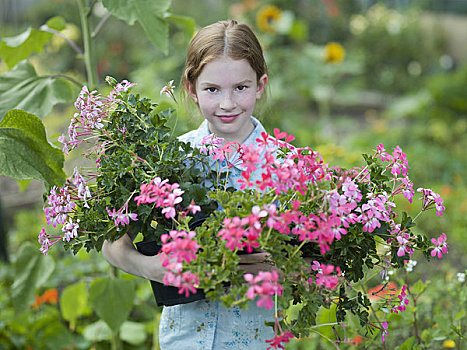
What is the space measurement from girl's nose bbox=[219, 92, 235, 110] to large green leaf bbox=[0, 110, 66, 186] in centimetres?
44

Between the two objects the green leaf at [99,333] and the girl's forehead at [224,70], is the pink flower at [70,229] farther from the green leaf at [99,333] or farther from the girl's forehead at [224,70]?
the green leaf at [99,333]

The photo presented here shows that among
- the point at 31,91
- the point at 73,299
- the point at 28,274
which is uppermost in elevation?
the point at 31,91

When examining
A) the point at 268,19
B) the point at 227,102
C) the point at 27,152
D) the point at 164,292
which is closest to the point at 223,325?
the point at 164,292

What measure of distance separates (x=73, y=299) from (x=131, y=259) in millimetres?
1114

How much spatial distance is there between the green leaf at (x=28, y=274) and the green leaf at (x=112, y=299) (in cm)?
21

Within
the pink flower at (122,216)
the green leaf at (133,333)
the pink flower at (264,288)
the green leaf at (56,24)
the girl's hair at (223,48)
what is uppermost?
the green leaf at (56,24)

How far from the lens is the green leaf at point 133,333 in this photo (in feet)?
7.82

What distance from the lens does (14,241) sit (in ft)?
11.9

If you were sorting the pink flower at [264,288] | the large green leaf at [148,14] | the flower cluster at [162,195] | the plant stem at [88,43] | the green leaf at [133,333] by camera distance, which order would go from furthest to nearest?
the green leaf at [133,333], the plant stem at [88,43], the large green leaf at [148,14], the flower cluster at [162,195], the pink flower at [264,288]

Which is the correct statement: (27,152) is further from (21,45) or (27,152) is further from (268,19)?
(268,19)

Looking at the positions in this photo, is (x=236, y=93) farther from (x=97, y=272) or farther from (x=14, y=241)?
(x=14, y=241)

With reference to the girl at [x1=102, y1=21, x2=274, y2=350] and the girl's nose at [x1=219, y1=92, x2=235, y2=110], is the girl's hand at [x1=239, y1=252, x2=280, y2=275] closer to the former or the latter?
the girl at [x1=102, y1=21, x2=274, y2=350]

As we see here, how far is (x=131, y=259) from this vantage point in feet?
4.24

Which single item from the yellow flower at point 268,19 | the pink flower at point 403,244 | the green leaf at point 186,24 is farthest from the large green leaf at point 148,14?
the yellow flower at point 268,19
